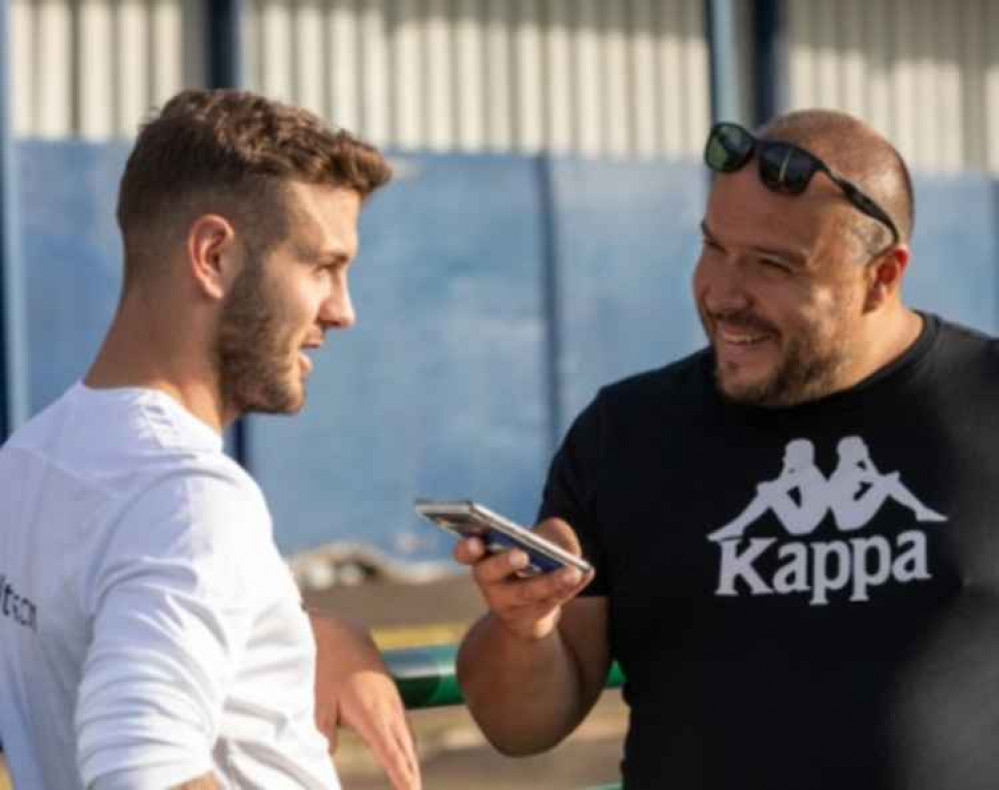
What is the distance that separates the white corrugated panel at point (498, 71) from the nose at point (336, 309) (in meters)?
13.5

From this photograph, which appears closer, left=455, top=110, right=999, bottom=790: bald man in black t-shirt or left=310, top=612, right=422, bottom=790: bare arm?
left=310, top=612, right=422, bottom=790: bare arm

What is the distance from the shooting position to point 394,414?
15.1 m

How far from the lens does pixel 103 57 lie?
16281 millimetres

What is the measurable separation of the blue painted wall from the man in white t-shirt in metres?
11.0

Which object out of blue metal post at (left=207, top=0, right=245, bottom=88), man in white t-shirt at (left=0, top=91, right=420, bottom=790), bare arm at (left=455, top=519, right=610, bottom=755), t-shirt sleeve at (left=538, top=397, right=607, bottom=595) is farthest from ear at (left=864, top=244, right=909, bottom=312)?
blue metal post at (left=207, top=0, right=245, bottom=88)

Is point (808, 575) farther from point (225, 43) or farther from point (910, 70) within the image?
point (910, 70)

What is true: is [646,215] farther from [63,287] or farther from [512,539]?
[512,539]

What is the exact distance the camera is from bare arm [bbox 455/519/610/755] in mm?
3875

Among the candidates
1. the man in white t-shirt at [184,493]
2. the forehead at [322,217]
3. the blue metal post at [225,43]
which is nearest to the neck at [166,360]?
the man in white t-shirt at [184,493]

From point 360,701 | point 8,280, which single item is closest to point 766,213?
point 360,701

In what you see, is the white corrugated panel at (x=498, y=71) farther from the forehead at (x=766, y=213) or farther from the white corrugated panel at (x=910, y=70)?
the forehead at (x=766, y=213)

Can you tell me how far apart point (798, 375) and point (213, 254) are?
4.14 feet

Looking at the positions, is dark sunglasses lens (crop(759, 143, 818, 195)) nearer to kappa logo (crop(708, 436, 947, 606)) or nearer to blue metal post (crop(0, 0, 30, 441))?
kappa logo (crop(708, 436, 947, 606))

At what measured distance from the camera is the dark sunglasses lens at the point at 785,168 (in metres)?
4.11
